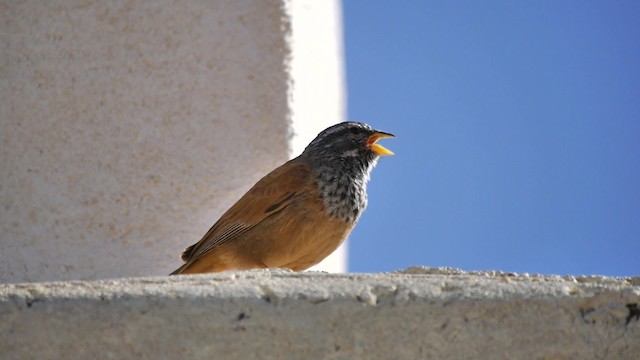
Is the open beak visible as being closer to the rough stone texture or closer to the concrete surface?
the concrete surface

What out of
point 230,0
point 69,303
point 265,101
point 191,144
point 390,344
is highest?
point 230,0

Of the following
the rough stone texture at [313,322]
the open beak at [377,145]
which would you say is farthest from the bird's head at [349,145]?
the rough stone texture at [313,322]

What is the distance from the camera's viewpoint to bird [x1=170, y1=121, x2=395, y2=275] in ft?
17.2

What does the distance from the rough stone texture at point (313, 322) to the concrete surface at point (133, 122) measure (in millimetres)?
3006

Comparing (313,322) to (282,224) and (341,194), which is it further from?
(341,194)

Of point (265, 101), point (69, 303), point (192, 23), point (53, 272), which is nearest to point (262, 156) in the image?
point (265, 101)

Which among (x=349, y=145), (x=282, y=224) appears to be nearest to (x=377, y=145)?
(x=349, y=145)

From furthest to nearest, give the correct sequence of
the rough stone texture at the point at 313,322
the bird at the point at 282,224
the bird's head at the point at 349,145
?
the bird's head at the point at 349,145 < the bird at the point at 282,224 < the rough stone texture at the point at 313,322

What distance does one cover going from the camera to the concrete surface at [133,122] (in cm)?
570

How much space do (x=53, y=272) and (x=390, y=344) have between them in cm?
335

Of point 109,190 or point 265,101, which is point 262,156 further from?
point 109,190

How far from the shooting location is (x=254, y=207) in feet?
17.4

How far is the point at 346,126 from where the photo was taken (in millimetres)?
5711

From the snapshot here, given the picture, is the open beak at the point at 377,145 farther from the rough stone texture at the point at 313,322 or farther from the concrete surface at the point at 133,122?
the rough stone texture at the point at 313,322
